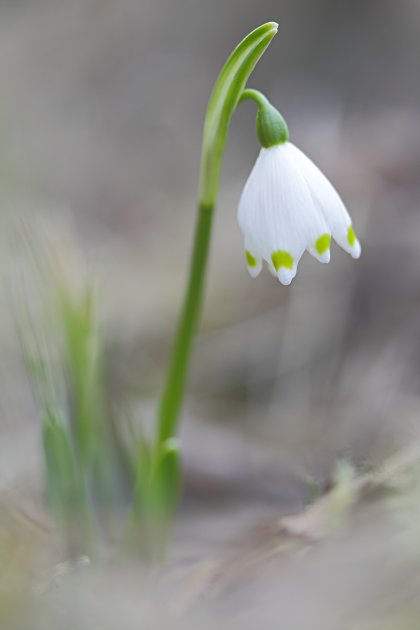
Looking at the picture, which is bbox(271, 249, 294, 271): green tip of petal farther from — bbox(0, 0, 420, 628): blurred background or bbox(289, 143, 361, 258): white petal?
bbox(0, 0, 420, 628): blurred background

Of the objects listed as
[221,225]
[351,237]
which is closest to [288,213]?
[351,237]

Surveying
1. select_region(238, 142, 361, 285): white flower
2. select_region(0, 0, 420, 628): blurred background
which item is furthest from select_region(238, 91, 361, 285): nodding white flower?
select_region(0, 0, 420, 628): blurred background

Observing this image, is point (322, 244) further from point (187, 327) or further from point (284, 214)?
point (187, 327)

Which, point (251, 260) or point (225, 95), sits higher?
point (225, 95)

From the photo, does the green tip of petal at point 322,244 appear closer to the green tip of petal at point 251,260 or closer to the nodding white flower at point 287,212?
the nodding white flower at point 287,212

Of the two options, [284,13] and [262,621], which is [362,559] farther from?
[284,13]

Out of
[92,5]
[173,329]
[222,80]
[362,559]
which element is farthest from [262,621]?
[92,5]
